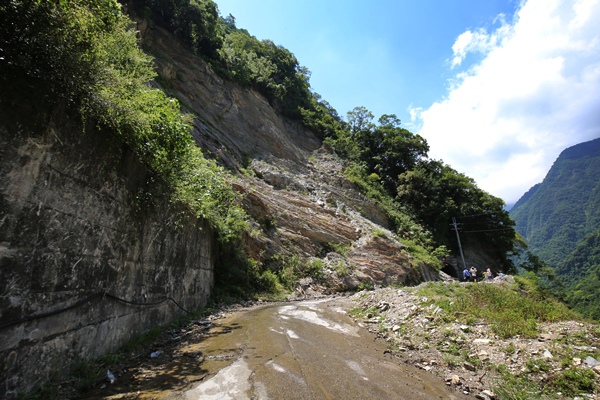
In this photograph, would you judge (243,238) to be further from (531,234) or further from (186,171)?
(531,234)

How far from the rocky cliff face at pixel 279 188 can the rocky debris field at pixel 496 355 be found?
1056 cm

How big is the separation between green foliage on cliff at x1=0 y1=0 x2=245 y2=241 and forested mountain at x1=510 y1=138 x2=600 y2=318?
51408 mm

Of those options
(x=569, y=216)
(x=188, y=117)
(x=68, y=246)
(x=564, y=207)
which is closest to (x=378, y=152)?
(x=188, y=117)

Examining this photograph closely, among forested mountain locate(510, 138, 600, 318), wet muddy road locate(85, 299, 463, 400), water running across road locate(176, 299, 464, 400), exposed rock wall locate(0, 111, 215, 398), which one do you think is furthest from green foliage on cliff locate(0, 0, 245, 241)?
forested mountain locate(510, 138, 600, 318)

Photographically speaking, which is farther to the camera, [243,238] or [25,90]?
[243,238]

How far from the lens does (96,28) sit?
4602mm

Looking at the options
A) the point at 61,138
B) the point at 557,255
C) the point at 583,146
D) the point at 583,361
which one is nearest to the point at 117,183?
the point at 61,138

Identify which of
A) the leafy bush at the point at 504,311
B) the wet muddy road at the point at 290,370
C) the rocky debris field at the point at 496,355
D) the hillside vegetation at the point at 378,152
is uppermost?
the hillside vegetation at the point at 378,152

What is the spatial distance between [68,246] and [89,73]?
98.7 inches

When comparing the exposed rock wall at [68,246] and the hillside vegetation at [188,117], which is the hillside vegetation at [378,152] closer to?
the hillside vegetation at [188,117]

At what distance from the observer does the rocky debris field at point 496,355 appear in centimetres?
433

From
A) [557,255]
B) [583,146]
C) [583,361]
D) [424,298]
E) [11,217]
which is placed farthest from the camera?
[583,146]

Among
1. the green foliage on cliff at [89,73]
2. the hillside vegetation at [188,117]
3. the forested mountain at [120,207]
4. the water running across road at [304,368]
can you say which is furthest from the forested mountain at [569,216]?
the green foliage on cliff at [89,73]

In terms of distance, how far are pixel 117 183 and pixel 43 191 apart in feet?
4.79
